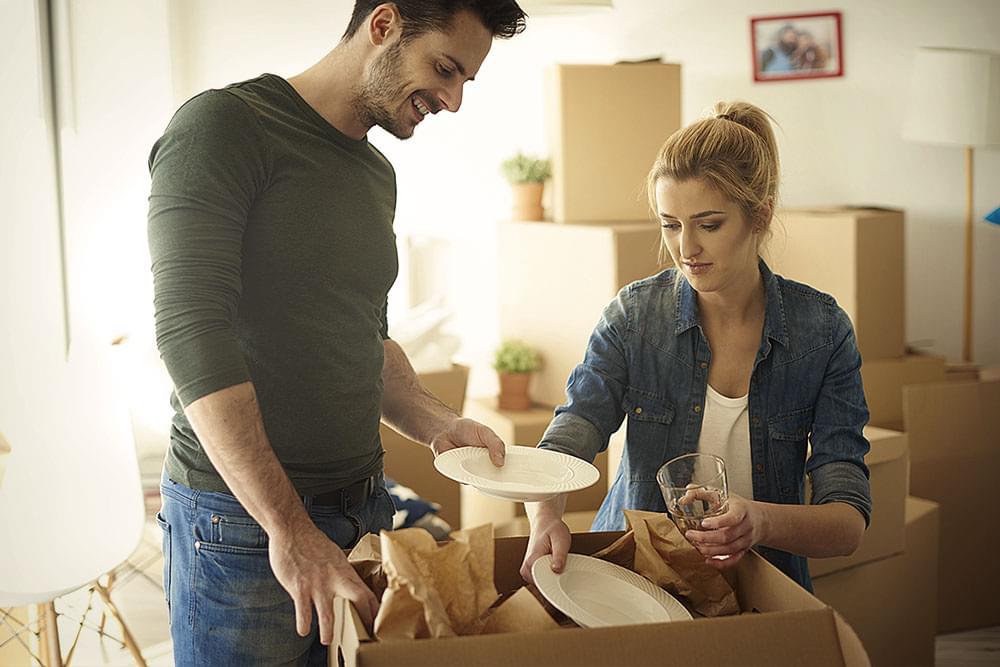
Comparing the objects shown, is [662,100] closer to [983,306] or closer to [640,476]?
[983,306]

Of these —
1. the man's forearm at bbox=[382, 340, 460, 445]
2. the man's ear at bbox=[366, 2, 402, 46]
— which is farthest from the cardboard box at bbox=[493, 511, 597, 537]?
the man's ear at bbox=[366, 2, 402, 46]

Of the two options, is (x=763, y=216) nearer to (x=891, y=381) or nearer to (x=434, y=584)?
(x=434, y=584)

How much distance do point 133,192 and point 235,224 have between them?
118 inches

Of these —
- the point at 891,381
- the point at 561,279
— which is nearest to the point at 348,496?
the point at 561,279

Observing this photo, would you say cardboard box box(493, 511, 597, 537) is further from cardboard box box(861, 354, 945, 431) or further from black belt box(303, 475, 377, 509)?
black belt box(303, 475, 377, 509)

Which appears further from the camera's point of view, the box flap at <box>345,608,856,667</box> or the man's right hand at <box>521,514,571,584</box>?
the man's right hand at <box>521,514,571,584</box>

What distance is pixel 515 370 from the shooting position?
334cm

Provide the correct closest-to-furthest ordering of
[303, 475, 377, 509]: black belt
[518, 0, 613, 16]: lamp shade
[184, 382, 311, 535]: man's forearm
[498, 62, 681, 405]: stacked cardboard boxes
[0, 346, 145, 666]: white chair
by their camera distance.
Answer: [184, 382, 311, 535]: man's forearm, [303, 475, 377, 509]: black belt, [0, 346, 145, 666]: white chair, [518, 0, 613, 16]: lamp shade, [498, 62, 681, 405]: stacked cardboard boxes

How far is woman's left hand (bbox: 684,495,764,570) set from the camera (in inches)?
47.0

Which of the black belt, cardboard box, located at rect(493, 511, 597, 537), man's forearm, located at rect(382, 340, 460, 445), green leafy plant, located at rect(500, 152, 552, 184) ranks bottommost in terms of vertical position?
cardboard box, located at rect(493, 511, 597, 537)

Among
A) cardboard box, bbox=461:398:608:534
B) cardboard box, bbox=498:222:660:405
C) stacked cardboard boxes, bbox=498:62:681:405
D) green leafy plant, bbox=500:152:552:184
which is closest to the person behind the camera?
cardboard box, bbox=498:222:660:405

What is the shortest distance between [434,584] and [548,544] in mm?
203

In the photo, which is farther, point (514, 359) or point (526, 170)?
point (526, 170)

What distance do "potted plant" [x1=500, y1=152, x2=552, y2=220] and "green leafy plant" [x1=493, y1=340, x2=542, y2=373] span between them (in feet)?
1.51
